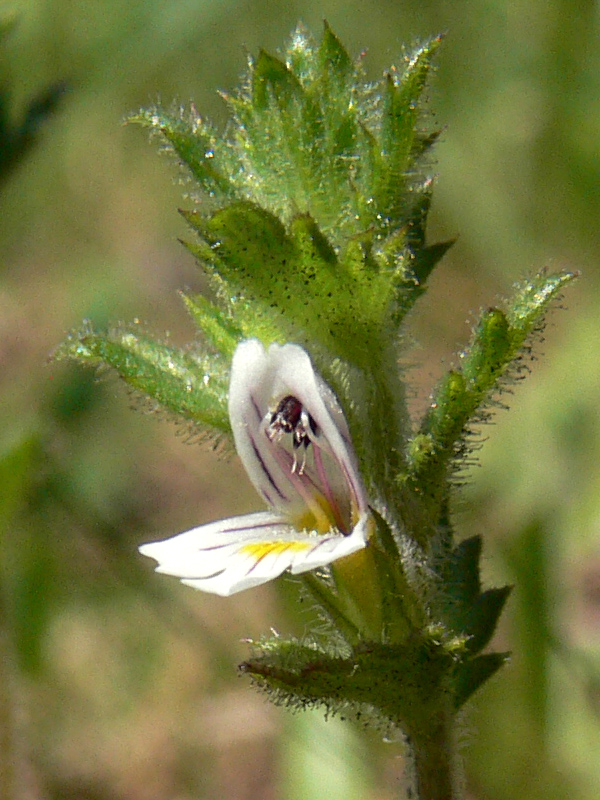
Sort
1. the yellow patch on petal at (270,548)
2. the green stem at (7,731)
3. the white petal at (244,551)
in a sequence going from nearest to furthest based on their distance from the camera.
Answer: the white petal at (244,551) < the yellow patch on petal at (270,548) < the green stem at (7,731)

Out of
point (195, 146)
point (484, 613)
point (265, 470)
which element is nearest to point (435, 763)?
point (484, 613)

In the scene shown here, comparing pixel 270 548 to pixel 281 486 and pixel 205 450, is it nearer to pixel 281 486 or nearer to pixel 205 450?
pixel 281 486

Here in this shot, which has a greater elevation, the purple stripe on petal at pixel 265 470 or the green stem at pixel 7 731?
the purple stripe on petal at pixel 265 470

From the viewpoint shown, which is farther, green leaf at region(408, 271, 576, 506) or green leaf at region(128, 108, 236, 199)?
green leaf at region(128, 108, 236, 199)

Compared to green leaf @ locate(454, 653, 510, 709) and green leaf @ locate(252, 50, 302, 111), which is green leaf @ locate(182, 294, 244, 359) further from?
green leaf @ locate(454, 653, 510, 709)

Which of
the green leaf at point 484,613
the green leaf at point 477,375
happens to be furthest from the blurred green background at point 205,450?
the green leaf at point 477,375

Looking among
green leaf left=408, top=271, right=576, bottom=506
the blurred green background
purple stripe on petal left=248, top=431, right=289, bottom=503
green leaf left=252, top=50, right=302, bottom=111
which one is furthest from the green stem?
green leaf left=252, top=50, right=302, bottom=111

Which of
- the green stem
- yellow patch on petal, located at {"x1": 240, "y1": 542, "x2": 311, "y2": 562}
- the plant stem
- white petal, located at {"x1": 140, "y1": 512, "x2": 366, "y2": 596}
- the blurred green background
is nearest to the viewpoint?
white petal, located at {"x1": 140, "y1": 512, "x2": 366, "y2": 596}

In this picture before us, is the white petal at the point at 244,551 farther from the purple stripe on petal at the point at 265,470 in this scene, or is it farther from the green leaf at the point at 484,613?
the green leaf at the point at 484,613
